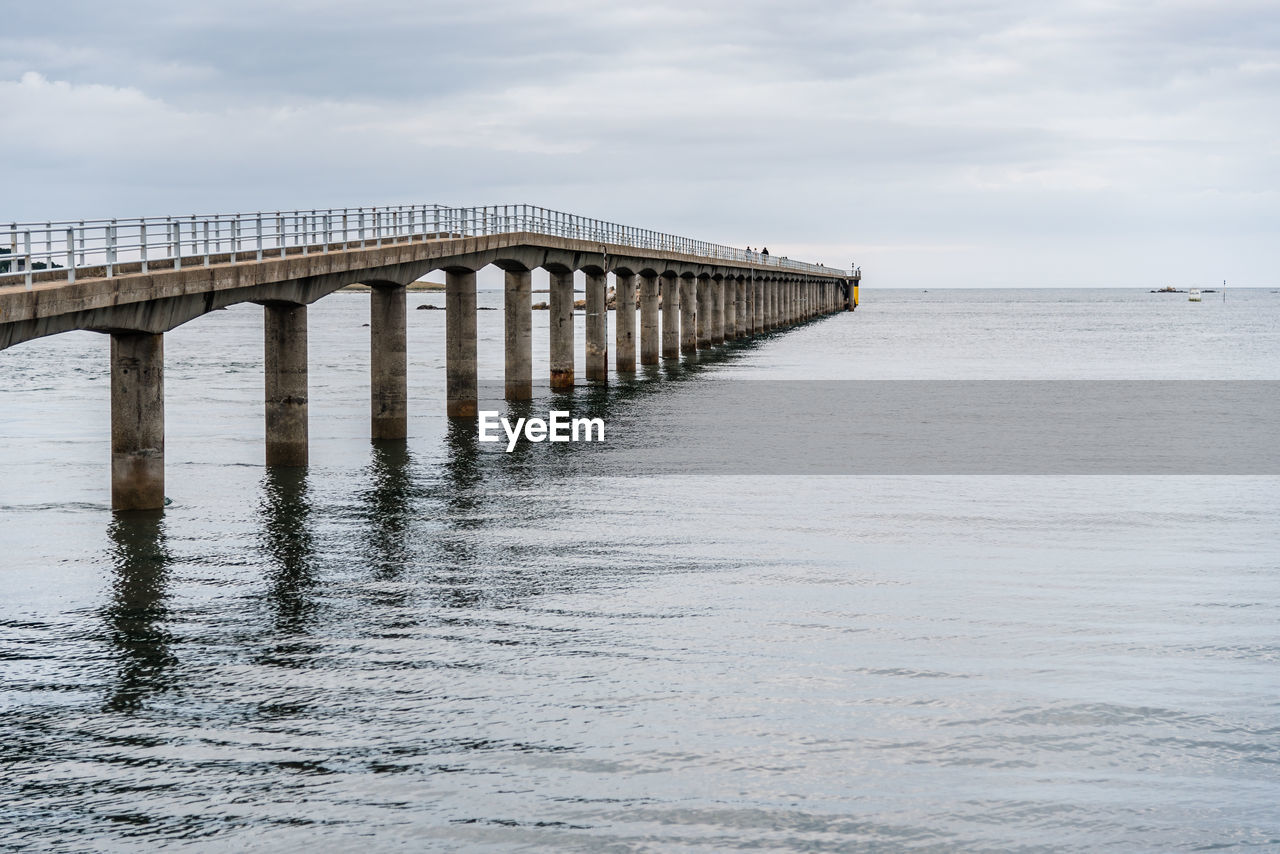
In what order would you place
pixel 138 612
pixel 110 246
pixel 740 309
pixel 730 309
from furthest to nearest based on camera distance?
pixel 740 309 < pixel 730 309 < pixel 110 246 < pixel 138 612

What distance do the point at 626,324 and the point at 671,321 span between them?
1152 cm

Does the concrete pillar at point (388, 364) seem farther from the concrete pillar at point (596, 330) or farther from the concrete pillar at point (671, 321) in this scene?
the concrete pillar at point (671, 321)

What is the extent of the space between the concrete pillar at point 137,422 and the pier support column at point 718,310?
78.3 meters

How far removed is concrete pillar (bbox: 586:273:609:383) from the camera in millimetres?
66000

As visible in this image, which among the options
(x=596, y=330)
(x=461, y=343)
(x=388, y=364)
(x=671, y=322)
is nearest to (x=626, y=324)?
(x=596, y=330)

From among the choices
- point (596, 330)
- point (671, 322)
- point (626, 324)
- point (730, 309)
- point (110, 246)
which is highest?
point (730, 309)

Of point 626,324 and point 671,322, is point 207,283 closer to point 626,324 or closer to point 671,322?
point 626,324

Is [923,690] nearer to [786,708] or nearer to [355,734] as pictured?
[786,708]

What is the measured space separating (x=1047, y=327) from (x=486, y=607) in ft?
493

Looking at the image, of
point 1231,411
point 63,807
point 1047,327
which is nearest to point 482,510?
point 63,807

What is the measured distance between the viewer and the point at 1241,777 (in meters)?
13.6

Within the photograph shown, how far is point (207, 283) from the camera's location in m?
29.9

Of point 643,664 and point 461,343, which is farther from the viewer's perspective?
point 461,343

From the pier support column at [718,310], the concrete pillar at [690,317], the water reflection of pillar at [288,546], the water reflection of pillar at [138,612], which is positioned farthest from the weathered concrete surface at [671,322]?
the water reflection of pillar at [138,612]
